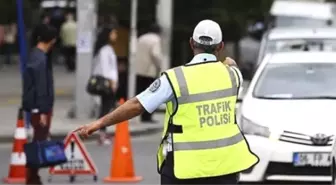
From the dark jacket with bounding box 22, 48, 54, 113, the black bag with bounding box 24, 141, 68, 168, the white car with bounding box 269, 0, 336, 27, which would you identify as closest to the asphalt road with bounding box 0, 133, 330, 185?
the black bag with bounding box 24, 141, 68, 168

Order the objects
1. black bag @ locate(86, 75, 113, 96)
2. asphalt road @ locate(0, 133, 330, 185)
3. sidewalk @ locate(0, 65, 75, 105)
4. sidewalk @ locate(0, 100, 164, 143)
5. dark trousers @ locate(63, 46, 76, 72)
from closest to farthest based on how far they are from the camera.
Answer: asphalt road @ locate(0, 133, 330, 185) → black bag @ locate(86, 75, 113, 96) → sidewalk @ locate(0, 100, 164, 143) → sidewalk @ locate(0, 65, 75, 105) → dark trousers @ locate(63, 46, 76, 72)

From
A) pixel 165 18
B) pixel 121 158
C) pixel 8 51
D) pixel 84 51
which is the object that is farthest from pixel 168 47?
pixel 8 51

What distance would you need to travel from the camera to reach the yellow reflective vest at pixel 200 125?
6.11 metres

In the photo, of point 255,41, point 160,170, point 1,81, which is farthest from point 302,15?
point 160,170

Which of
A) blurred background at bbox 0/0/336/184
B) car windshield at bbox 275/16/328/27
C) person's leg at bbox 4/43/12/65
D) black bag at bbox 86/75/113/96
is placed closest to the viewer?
blurred background at bbox 0/0/336/184

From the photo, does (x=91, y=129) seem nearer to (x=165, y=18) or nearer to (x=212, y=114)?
(x=212, y=114)

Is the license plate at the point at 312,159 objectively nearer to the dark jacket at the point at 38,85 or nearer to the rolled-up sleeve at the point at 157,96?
the dark jacket at the point at 38,85

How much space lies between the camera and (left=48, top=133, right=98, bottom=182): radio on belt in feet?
38.4

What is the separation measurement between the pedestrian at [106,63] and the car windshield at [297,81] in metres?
3.89

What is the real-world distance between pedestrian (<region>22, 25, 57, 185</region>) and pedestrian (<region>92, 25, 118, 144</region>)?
4.53 metres

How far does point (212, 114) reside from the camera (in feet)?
20.1

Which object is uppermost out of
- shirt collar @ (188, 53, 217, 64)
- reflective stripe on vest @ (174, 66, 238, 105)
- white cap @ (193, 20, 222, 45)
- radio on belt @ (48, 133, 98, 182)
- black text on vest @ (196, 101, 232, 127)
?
white cap @ (193, 20, 222, 45)

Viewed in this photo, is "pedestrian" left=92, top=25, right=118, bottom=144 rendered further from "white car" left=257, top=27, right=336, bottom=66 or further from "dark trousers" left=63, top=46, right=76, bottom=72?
"dark trousers" left=63, top=46, right=76, bottom=72

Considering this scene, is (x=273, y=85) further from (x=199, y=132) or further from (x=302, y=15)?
(x=302, y=15)
